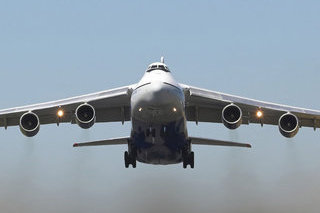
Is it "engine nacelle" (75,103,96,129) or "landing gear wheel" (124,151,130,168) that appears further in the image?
"landing gear wheel" (124,151,130,168)

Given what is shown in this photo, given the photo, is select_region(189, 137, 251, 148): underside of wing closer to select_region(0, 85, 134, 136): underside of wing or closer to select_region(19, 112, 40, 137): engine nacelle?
select_region(0, 85, 134, 136): underside of wing

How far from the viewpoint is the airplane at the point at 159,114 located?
15.1 meters

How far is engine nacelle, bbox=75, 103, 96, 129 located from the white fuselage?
45.6 inches

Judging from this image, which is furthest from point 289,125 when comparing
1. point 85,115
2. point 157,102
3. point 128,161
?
point 85,115

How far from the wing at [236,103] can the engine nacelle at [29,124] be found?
168 inches

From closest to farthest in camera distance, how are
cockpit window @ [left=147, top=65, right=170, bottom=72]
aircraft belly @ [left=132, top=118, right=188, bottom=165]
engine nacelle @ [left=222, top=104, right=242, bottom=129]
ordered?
1. aircraft belly @ [left=132, top=118, right=188, bottom=165]
2. engine nacelle @ [left=222, top=104, right=242, bottom=129]
3. cockpit window @ [left=147, top=65, right=170, bottom=72]

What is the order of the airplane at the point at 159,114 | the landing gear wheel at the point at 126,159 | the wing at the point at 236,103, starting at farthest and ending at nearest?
the landing gear wheel at the point at 126,159, the wing at the point at 236,103, the airplane at the point at 159,114

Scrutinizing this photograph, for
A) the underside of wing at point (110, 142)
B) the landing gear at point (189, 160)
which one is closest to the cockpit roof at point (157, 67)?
the underside of wing at point (110, 142)

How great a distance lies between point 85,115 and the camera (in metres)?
16.3

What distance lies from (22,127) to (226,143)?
5.76 m

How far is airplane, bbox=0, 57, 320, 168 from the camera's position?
49.6 feet

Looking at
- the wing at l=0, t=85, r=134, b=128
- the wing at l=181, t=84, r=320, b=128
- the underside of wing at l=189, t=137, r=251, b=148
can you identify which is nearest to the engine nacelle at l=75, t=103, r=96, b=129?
the wing at l=0, t=85, r=134, b=128

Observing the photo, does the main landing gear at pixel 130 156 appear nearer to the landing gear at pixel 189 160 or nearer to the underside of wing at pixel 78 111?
the underside of wing at pixel 78 111

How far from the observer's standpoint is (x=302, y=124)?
63.1 feet
